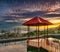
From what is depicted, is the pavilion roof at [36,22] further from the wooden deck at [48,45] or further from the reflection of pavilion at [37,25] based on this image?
the wooden deck at [48,45]

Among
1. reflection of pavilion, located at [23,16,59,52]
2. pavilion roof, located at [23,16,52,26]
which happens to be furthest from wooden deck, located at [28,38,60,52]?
pavilion roof, located at [23,16,52,26]

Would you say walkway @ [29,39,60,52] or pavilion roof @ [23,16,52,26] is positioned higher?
pavilion roof @ [23,16,52,26]

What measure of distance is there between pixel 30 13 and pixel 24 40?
0.31 m

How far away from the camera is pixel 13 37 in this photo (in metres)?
1.98

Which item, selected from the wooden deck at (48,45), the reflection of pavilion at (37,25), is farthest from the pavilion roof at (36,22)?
the wooden deck at (48,45)

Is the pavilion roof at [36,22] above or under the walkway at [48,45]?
above

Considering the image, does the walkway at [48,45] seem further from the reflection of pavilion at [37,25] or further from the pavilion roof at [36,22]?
the pavilion roof at [36,22]

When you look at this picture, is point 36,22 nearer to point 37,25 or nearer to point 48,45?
point 37,25

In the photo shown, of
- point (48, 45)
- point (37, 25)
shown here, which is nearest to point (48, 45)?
point (48, 45)

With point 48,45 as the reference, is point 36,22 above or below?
above

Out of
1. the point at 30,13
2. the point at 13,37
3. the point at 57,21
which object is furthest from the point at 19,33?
the point at 57,21

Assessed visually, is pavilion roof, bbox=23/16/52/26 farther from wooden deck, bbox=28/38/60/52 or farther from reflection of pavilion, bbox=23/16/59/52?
wooden deck, bbox=28/38/60/52

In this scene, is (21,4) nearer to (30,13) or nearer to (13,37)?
(30,13)

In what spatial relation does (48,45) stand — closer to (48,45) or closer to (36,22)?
(48,45)
